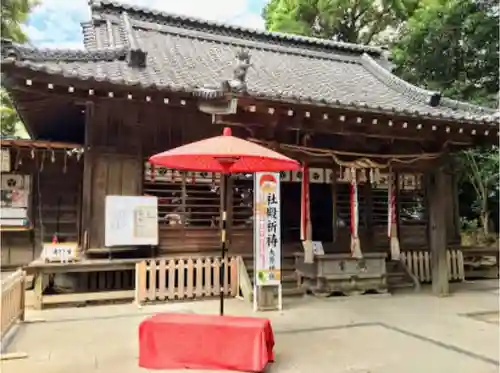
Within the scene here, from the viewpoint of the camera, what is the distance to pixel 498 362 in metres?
4.56

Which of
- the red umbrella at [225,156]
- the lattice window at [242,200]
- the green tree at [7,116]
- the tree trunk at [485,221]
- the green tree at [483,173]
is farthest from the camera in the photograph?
the green tree at [7,116]

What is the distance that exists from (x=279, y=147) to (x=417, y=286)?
424 cm

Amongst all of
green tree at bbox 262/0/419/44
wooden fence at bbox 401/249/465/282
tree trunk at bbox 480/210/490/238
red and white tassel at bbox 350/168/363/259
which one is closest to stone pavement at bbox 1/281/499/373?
red and white tassel at bbox 350/168/363/259

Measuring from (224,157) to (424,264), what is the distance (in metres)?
7.01

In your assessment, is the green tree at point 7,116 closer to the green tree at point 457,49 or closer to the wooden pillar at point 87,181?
the wooden pillar at point 87,181

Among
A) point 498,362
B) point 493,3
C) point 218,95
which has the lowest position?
point 498,362

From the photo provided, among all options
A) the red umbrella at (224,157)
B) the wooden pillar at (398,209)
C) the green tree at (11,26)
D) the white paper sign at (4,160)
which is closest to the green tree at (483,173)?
the wooden pillar at (398,209)

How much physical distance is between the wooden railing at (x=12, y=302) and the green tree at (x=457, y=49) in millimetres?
13222

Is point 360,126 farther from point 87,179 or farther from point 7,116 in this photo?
point 7,116

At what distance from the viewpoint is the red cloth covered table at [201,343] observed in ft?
14.0

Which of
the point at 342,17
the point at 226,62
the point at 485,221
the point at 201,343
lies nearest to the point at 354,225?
the point at 201,343

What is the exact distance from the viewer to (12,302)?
5.49 metres

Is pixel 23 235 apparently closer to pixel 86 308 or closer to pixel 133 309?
pixel 86 308

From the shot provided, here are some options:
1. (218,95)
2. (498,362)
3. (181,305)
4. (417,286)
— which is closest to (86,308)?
(181,305)
